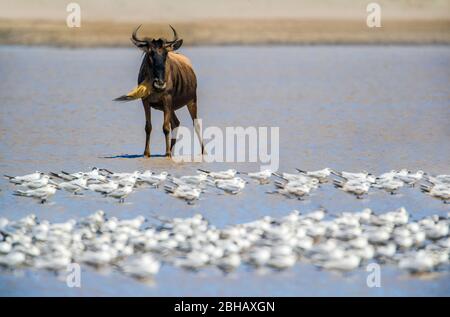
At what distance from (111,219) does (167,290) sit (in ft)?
6.99

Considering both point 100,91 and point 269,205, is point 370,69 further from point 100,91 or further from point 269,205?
point 269,205

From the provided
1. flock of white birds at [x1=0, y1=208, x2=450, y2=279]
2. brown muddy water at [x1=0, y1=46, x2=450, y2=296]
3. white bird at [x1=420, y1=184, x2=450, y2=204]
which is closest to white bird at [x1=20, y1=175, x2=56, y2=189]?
brown muddy water at [x1=0, y1=46, x2=450, y2=296]

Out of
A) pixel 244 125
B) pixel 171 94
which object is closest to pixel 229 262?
pixel 171 94

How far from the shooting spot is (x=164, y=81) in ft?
58.4

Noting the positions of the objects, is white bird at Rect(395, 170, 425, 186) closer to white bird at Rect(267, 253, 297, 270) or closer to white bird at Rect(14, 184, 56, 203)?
white bird at Rect(14, 184, 56, 203)

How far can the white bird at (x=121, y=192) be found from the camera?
1577 centimetres

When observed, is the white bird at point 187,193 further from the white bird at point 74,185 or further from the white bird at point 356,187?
the white bird at point 356,187

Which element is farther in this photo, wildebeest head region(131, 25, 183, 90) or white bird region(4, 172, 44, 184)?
wildebeest head region(131, 25, 183, 90)


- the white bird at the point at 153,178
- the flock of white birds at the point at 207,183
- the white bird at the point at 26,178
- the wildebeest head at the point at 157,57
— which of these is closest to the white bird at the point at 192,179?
the flock of white birds at the point at 207,183

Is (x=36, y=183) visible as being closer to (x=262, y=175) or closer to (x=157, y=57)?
(x=157, y=57)

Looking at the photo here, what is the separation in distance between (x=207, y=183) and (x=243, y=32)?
45.5 m

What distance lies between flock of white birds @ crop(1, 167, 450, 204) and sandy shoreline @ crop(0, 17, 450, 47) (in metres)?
A: 37.7

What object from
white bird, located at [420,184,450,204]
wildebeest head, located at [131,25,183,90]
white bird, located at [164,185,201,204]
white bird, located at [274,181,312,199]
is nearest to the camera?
white bird, located at [164,185,201,204]

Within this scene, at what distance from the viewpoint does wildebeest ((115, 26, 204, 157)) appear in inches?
698
